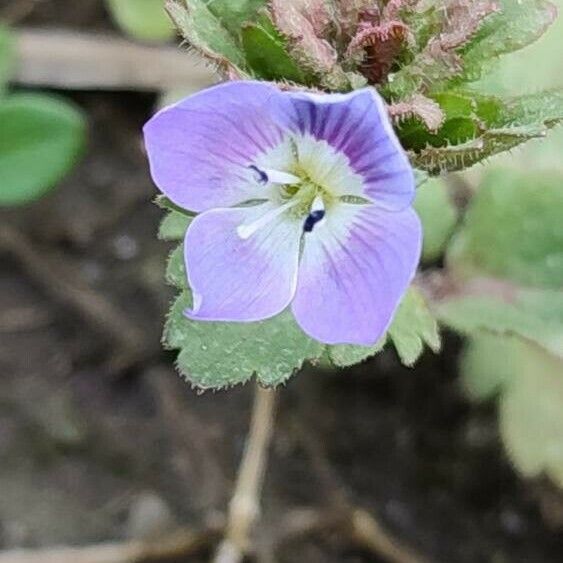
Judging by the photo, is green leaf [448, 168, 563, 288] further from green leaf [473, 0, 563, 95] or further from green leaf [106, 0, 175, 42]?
green leaf [106, 0, 175, 42]

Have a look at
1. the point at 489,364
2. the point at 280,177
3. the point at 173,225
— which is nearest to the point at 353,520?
the point at 489,364

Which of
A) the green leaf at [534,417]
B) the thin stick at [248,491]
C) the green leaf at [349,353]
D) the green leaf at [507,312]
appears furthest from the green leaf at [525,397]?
the green leaf at [349,353]

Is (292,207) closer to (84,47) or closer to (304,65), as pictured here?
(304,65)

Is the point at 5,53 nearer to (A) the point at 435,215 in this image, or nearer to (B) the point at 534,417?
(A) the point at 435,215

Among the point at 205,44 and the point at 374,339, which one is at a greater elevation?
the point at 205,44

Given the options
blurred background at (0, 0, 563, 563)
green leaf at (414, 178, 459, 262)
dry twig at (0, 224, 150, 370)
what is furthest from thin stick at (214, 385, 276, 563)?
green leaf at (414, 178, 459, 262)

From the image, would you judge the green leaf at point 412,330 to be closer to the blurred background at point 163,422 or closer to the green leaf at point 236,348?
the green leaf at point 236,348

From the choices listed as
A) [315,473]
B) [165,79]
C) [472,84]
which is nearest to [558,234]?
[472,84]
